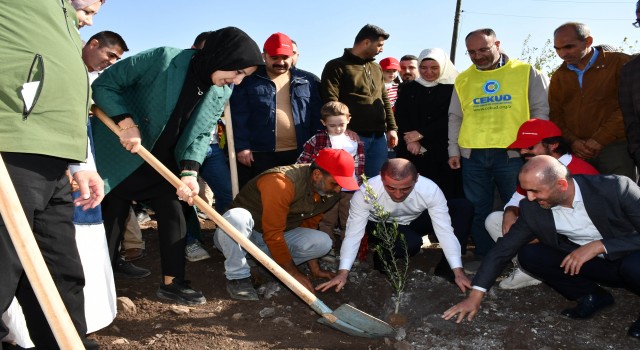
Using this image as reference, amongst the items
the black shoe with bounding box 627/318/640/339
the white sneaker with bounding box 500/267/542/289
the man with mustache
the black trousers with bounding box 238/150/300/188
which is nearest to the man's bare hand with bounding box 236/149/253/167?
the black trousers with bounding box 238/150/300/188

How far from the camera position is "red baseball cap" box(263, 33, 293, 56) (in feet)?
15.2

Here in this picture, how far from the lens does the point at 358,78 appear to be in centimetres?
495

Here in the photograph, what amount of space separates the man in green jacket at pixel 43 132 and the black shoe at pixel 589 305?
292cm

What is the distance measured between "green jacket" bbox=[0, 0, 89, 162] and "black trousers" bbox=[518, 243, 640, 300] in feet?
9.21

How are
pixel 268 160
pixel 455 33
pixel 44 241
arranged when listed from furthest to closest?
1. pixel 455 33
2. pixel 268 160
3. pixel 44 241

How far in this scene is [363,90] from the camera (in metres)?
4.96

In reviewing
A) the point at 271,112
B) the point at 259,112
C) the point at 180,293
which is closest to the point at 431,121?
the point at 271,112

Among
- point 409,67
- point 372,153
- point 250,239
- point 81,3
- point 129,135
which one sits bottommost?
point 250,239

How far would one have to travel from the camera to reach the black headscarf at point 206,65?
123 inches

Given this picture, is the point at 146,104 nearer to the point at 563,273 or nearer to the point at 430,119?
the point at 430,119

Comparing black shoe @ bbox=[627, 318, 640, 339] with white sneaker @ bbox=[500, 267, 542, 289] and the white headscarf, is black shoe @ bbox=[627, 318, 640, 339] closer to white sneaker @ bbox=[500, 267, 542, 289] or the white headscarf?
white sneaker @ bbox=[500, 267, 542, 289]

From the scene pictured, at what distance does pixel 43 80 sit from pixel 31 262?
659 mm

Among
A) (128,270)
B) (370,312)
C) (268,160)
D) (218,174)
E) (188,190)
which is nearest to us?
(188,190)

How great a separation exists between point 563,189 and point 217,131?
10.1 feet
